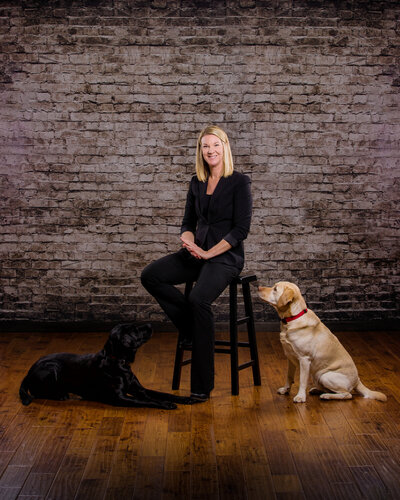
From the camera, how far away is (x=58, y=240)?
5422 mm

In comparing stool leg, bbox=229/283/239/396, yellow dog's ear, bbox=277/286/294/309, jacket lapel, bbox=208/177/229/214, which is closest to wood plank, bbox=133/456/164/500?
stool leg, bbox=229/283/239/396

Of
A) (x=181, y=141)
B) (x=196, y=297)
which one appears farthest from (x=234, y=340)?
(x=181, y=141)

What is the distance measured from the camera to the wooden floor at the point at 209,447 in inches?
102

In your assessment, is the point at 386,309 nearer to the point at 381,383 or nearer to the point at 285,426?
the point at 381,383

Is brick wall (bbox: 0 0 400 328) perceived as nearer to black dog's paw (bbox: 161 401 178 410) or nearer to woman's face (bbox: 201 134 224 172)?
woman's face (bbox: 201 134 224 172)

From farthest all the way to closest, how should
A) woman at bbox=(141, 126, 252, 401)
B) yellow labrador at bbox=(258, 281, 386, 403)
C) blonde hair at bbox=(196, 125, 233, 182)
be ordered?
blonde hair at bbox=(196, 125, 233, 182) < woman at bbox=(141, 126, 252, 401) < yellow labrador at bbox=(258, 281, 386, 403)

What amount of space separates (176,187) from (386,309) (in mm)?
2060

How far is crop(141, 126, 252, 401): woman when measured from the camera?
3.76m

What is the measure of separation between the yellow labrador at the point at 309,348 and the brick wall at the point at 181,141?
70.6 inches

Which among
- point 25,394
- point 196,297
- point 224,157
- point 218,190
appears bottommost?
point 25,394

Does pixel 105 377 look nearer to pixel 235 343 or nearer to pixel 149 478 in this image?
pixel 235 343

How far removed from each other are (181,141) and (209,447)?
9.73 feet

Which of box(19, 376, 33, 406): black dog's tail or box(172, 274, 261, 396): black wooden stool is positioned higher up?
box(172, 274, 261, 396): black wooden stool

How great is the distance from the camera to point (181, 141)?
536 cm
